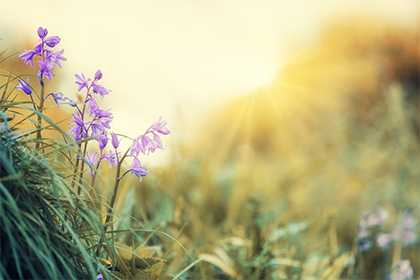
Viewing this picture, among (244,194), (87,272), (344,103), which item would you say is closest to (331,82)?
(344,103)

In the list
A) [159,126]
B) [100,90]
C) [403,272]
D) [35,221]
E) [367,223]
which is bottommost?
[403,272]

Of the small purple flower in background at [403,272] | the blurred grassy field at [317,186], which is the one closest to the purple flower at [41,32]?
the blurred grassy field at [317,186]

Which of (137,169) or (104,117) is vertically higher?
(104,117)

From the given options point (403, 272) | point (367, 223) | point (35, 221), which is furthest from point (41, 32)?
point (403, 272)

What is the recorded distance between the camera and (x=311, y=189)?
4840 millimetres

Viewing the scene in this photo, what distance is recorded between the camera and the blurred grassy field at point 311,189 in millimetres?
2775

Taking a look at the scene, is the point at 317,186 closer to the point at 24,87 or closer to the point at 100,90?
the point at 100,90

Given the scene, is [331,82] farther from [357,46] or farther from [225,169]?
[225,169]

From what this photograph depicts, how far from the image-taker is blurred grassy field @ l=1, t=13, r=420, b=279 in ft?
9.11

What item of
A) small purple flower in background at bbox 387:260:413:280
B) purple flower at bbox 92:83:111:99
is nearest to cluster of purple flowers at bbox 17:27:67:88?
purple flower at bbox 92:83:111:99

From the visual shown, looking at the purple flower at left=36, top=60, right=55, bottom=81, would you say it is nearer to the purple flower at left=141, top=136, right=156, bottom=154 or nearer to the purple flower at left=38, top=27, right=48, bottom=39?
the purple flower at left=38, top=27, right=48, bottom=39

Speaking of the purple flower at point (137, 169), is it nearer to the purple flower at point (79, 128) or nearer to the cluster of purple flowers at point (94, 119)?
the cluster of purple flowers at point (94, 119)

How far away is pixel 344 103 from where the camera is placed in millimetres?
9344

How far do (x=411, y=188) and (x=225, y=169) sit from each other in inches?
81.2
